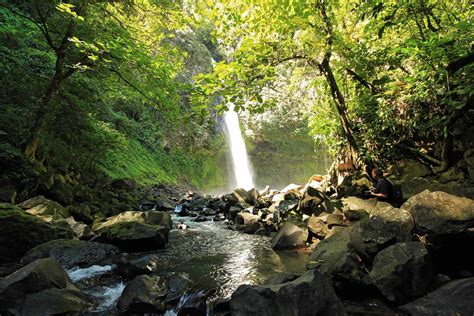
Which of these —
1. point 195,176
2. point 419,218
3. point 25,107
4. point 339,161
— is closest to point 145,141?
point 195,176

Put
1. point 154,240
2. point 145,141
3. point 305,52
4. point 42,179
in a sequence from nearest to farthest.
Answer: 1. point 154,240
2. point 305,52
3. point 42,179
4. point 145,141

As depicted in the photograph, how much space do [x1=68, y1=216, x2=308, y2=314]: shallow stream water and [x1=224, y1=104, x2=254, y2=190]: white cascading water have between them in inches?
1027

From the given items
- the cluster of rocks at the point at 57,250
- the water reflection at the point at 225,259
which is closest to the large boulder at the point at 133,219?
the cluster of rocks at the point at 57,250

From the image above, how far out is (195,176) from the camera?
3180 centimetres

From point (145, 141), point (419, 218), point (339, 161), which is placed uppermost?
point (145, 141)

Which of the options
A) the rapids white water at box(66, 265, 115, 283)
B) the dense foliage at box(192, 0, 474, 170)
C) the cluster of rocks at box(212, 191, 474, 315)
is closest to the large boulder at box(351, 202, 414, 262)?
the cluster of rocks at box(212, 191, 474, 315)

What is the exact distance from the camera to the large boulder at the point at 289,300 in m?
3.69

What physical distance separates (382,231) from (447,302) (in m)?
1.52

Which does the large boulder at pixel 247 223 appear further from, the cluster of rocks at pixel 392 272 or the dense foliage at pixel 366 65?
the cluster of rocks at pixel 392 272

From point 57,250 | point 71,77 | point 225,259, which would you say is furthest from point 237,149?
point 57,250

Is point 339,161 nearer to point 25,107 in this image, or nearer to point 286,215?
point 286,215

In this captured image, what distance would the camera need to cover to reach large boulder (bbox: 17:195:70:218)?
8148mm

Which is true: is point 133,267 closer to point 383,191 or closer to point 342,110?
point 383,191

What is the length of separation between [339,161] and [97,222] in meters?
9.26
